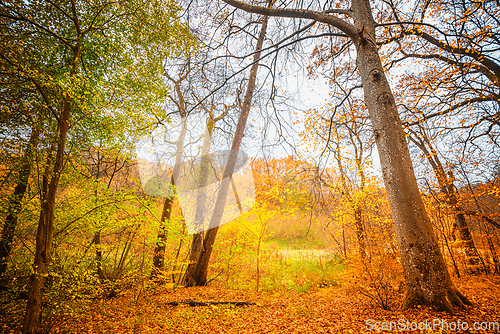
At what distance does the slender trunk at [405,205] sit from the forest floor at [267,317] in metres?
0.19

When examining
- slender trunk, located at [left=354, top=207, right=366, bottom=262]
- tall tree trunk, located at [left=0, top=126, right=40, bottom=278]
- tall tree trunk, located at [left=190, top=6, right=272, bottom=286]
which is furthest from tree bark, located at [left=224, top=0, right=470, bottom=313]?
slender trunk, located at [left=354, top=207, right=366, bottom=262]

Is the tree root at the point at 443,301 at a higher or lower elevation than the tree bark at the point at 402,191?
lower

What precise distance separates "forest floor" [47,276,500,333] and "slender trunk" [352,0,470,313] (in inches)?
7.7

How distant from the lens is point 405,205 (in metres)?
2.52

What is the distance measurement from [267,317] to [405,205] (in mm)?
3166

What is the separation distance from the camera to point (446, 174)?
280 inches

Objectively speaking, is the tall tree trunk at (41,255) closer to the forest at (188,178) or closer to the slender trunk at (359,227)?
the forest at (188,178)

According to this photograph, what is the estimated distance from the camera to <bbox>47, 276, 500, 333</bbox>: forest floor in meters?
2.11

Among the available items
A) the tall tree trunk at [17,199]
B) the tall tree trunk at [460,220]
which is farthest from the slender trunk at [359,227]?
the tall tree trunk at [17,199]

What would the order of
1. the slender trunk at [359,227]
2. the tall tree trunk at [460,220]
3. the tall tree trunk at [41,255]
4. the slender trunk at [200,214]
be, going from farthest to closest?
the slender trunk at [359,227]
the slender trunk at [200,214]
the tall tree trunk at [460,220]
the tall tree trunk at [41,255]

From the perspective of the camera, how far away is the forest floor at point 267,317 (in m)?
2.11

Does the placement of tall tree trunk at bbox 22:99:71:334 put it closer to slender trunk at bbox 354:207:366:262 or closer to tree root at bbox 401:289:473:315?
tree root at bbox 401:289:473:315

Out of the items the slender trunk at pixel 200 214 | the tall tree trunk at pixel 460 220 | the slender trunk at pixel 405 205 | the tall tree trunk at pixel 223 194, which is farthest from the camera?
the slender trunk at pixel 200 214

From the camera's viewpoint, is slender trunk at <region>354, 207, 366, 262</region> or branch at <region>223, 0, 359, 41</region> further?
slender trunk at <region>354, 207, 366, 262</region>
